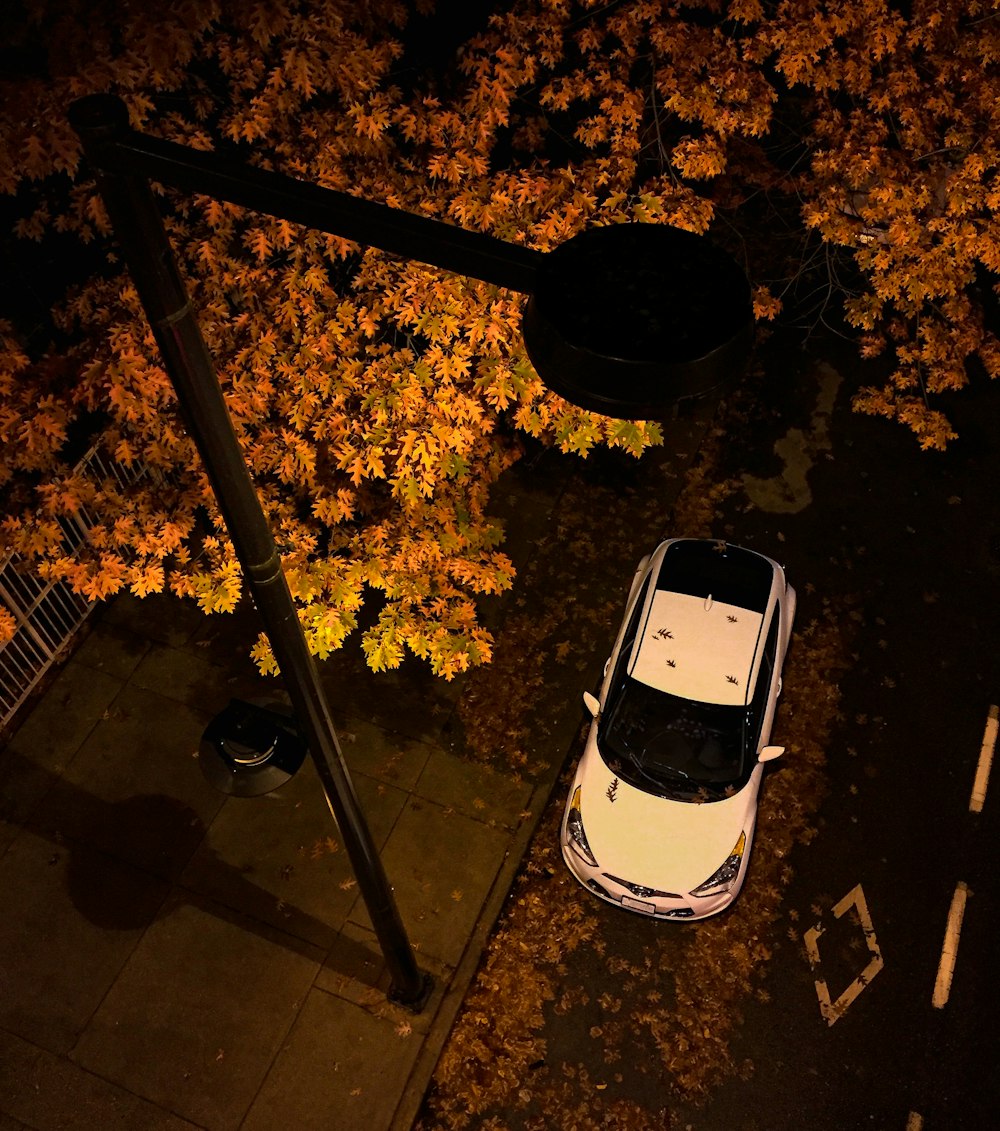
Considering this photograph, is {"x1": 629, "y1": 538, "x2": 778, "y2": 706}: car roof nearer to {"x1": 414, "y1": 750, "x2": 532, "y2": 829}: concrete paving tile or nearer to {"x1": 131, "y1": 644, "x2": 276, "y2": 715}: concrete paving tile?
{"x1": 414, "y1": 750, "x2": 532, "y2": 829}: concrete paving tile

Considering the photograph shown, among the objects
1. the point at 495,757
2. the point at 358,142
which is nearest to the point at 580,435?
the point at 358,142

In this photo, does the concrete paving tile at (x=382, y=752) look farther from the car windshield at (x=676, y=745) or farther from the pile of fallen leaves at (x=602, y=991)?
the car windshield at (x=676, y=745)

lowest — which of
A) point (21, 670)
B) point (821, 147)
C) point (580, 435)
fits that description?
point (21, 670)

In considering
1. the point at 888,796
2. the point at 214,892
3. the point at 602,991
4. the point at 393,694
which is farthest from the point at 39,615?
the point at 888,796

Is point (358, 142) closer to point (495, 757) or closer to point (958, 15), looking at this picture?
point (495, 757)

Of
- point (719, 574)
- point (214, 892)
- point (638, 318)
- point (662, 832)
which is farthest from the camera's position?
point (719, 574)

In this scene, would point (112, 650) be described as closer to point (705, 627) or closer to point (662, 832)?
point (662, 832)
